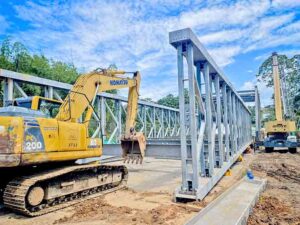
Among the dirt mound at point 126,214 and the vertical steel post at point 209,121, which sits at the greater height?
the vertical steel post at point 209,121

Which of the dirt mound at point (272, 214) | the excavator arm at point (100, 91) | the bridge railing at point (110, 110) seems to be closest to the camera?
the dirt mound at point (272, 214)

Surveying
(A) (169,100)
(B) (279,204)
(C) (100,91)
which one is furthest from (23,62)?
(A) (169,100)

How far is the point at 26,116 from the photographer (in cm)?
583

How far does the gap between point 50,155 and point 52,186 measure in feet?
2.38

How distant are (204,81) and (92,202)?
4.25 m

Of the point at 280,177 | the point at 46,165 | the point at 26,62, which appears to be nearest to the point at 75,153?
the point at 46,165

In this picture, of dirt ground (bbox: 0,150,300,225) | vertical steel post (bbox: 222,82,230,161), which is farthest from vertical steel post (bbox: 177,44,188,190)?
vertical steel post (bbox: 222,82,230,161)

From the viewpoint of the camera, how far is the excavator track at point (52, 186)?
5422 millimetres

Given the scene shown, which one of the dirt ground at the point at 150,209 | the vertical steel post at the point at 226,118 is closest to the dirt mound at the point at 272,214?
the dirt ground at the point at 150,209

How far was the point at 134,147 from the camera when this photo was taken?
358 inches

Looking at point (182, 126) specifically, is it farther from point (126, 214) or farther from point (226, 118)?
point (226, 118)

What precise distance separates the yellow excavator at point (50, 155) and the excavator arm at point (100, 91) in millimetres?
27

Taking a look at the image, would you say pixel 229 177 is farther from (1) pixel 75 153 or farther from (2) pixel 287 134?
(2) pixel 287 134

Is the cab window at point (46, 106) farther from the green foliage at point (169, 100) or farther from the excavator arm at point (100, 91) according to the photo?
the green foliage at point (169, 100)
